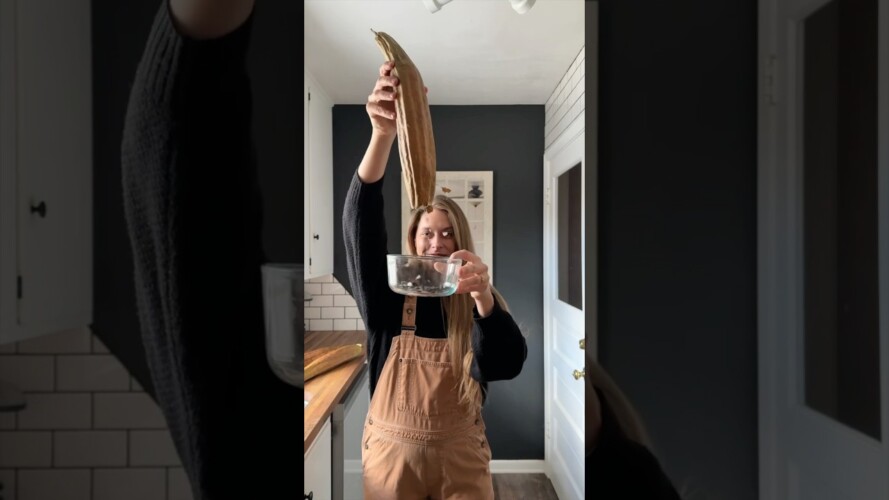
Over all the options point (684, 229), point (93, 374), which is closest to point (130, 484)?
point (93, 374)

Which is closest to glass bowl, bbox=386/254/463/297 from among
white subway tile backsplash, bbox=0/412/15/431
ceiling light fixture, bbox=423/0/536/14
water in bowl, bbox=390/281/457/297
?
water in bowl, bbox=390/281/457/297

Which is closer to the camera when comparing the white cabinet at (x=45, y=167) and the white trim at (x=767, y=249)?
the white cabinet at (x=45, y=167)

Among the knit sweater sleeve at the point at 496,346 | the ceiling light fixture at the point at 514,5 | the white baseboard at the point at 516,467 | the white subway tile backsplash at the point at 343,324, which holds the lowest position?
the white baseboard at the point at 516,467

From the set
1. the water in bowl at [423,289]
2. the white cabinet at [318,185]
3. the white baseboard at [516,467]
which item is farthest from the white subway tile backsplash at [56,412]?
the white baseboard at [516,467]

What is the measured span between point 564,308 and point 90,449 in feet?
2.37

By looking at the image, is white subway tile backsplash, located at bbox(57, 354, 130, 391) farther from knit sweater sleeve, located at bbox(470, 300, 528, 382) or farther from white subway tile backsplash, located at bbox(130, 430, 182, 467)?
knit sweater sleeve, located at bbox(470, 300, 528, 382)

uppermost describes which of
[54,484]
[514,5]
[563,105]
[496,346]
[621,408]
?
[514,5]

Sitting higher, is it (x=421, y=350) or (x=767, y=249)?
(x=767, y=249)

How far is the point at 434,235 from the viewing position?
726 millimetres

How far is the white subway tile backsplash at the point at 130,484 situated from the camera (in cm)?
77

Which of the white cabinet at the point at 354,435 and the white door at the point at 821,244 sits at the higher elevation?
the white door at the point at 821,244

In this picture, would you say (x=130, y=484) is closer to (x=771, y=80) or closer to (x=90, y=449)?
(x=90, y=449)

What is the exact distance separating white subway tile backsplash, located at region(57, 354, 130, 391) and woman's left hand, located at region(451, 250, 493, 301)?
506mm

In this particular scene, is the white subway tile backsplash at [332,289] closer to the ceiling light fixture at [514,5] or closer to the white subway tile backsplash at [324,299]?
the white subway tile backsplash at [324,299]
